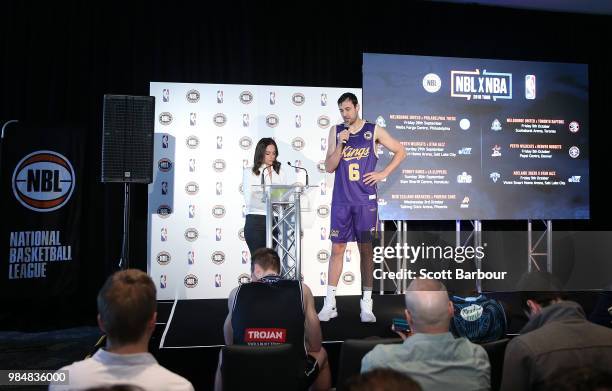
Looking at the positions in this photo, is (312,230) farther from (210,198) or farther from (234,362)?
(234,362)

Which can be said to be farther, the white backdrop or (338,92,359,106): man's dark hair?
the white backdrop

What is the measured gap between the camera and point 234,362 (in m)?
1.93

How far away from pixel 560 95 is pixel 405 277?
2.88 metres

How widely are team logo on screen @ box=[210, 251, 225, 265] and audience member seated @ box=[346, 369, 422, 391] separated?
173 inches

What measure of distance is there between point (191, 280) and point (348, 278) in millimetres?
1682

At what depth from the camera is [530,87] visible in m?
5.92

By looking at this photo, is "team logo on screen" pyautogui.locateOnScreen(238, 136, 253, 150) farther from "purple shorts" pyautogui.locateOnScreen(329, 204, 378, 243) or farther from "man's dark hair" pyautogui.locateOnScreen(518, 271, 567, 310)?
"man's dark hair" pyautogui.locateOnScreen(518, 271, 567, 310)

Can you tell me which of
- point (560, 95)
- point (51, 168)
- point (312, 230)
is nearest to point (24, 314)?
point (51, 168)

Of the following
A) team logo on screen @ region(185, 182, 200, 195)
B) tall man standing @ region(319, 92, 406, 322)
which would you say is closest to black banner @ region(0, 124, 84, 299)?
team logo on screen @ region(185, 182, 200, 195)

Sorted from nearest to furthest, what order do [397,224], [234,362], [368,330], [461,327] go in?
[234,362], [461,327], [368,330], [397,224]

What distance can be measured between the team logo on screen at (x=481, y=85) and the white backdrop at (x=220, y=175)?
1.18 meters

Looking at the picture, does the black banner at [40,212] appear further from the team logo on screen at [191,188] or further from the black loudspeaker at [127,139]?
the team logo on screen at [191,188]

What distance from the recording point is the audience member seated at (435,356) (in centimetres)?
158

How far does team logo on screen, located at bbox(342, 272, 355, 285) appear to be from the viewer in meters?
5.50
